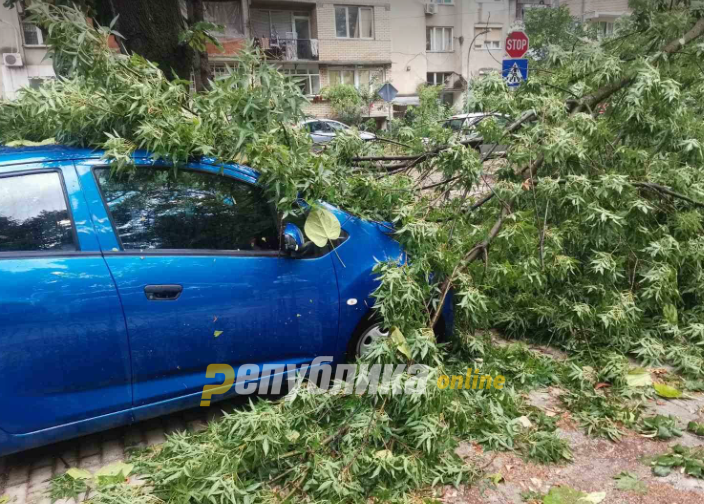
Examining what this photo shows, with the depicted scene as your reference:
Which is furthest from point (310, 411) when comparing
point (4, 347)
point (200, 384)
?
point (4, 347)

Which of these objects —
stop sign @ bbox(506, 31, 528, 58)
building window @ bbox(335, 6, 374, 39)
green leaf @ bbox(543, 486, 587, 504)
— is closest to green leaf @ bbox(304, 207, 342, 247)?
green leaf @ bbox(543, 486, 587, 504)

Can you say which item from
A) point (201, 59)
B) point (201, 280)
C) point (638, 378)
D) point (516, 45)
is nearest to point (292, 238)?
point (201, 280)

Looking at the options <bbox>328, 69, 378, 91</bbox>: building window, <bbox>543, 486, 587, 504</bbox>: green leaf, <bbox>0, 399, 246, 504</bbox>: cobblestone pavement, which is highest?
<bbox>328, 69, 378, 91</bbox>: building window

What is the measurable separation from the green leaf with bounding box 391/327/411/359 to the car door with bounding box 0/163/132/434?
141 cm

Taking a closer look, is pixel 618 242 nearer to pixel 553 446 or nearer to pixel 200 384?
pixel 553 446

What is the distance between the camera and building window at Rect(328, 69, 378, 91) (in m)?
29.0

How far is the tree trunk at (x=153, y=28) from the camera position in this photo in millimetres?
4750

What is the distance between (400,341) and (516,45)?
6322 millimetres

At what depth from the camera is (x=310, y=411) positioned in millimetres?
2771

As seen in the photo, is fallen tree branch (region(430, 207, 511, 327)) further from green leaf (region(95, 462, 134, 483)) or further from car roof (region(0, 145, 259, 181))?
green leaf (region(95, 462, 134, 483))

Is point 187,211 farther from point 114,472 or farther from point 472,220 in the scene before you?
point 472,220

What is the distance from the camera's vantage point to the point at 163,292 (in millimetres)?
2742

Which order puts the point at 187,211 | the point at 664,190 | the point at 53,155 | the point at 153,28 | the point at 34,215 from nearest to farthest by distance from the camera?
the point at 34,215
the point at 53,155
the point at 187,211
the point at 664,190
the point at 153,28

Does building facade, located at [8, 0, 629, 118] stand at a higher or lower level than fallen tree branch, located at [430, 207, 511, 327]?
higher
